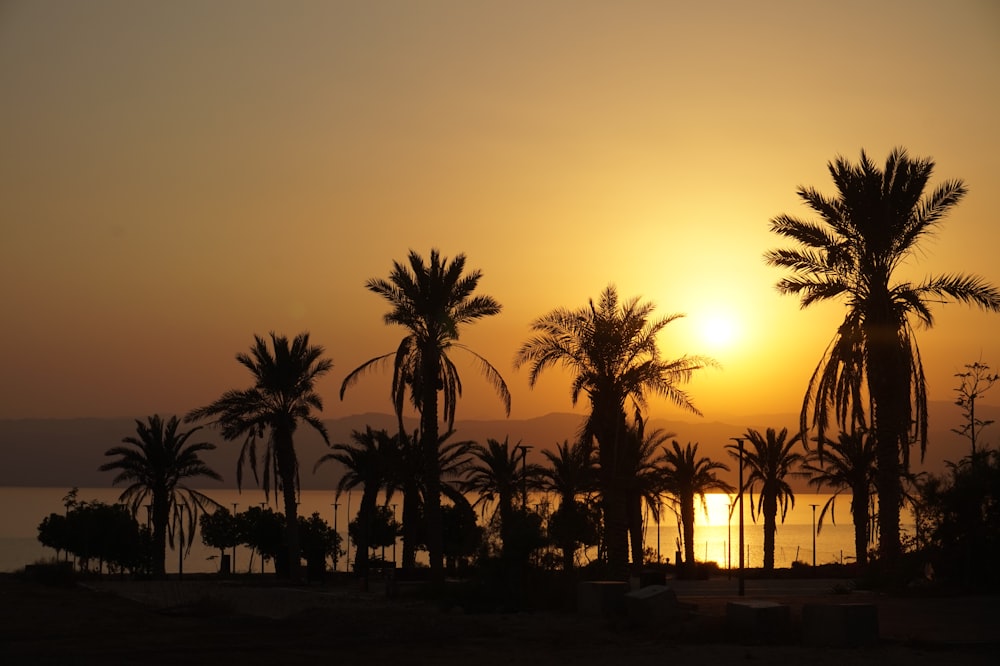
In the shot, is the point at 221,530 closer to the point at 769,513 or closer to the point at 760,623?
the point at 769,513

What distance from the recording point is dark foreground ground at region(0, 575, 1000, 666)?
20.2 meters

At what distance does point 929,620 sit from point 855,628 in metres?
3.91

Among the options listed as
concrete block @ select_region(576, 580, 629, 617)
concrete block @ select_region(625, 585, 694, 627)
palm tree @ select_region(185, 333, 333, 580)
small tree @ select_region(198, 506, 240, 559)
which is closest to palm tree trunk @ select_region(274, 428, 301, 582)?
palm tree @ select_region(185, 333, 333, 580)

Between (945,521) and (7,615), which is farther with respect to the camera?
(945,521)

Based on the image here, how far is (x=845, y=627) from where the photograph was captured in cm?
2045

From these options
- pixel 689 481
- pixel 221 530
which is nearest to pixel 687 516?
pixel 689 481

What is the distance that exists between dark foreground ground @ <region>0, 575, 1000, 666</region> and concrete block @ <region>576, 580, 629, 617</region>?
0.40 metres

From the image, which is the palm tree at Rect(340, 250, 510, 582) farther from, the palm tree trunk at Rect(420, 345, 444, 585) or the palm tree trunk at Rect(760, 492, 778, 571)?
the palm tree trunk at Rect(760, 492, 778, 571)

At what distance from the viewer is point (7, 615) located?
94.0ft

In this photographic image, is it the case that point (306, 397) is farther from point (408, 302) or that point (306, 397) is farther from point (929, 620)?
point (929, 620)

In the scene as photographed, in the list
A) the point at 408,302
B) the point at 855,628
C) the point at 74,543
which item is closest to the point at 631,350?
the point at 408,302

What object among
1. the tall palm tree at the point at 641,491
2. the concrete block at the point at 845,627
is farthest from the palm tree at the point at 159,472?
the concrete block at the point at 845,627

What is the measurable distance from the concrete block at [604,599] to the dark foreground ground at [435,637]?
1.33 feet

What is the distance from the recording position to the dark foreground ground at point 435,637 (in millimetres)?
20219
